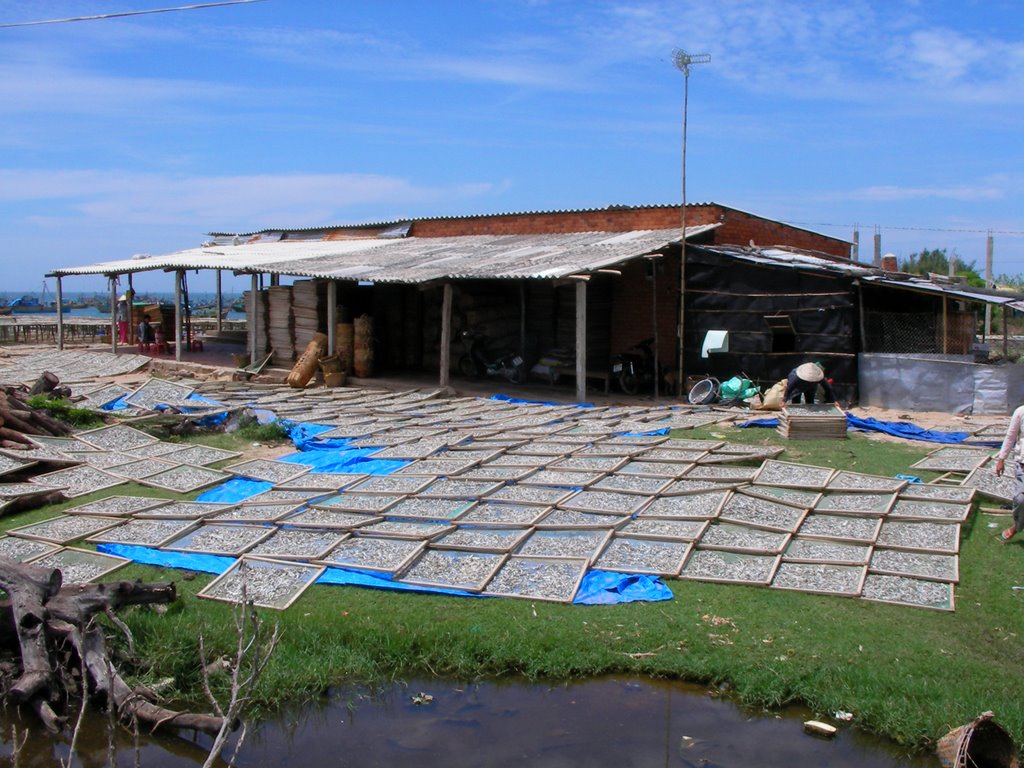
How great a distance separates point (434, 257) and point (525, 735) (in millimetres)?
14893

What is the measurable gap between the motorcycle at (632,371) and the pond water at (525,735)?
11211 mm

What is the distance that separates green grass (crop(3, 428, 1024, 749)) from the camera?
5215 mm

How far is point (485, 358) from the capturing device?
1853 centimetres

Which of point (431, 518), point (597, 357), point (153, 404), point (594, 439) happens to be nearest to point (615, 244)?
point (597, 357)

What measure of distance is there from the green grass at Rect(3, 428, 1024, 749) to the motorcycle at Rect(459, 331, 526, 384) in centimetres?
1142

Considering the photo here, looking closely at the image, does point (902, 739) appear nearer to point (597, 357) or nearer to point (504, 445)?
point (504, 445)

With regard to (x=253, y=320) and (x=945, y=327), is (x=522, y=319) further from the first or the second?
(x=945, y=327)

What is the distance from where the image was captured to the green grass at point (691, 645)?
521cm

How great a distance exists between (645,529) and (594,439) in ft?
11.8

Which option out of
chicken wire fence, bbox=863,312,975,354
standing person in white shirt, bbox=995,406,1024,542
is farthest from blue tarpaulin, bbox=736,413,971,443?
standing person in white shirt, bbox=995,406,1024,542

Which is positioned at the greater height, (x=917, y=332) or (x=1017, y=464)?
(x=917, y=332)

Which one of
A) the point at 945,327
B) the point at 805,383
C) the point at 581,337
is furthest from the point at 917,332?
the point at 581,337

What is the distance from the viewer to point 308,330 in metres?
19.3

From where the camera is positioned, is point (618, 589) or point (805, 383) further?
point (805, 383)
